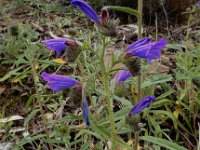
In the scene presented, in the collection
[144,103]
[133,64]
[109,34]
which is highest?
[109,34]

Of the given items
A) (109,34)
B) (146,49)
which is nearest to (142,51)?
(146,49)

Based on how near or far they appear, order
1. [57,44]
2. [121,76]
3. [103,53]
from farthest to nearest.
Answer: [121,76] < [57,44] < [103,53]

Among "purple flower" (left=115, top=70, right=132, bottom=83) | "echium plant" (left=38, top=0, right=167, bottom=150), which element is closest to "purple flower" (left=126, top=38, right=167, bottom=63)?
"echium plant" (left=38, top=0, right=167, bottom=150)

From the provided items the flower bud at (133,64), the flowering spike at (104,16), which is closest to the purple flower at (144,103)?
the flower bud at (133,64)

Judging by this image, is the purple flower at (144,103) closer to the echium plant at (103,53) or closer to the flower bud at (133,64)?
the echium plant at (103,53)

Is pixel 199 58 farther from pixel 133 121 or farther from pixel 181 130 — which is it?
pixel 133 121

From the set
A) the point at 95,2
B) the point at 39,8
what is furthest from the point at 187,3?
the point at 39,8

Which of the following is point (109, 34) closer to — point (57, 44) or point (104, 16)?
point (104, 16)

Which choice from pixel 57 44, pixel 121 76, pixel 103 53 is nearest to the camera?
pixel 103 53

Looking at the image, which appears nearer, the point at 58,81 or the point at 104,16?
the point at 104,16

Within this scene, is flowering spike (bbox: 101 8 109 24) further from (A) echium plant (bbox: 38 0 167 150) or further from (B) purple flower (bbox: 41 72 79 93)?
(B) purple flower (bbox: 41 72 79 93)
